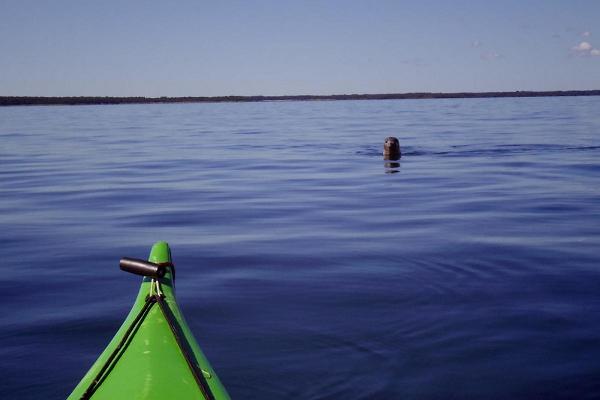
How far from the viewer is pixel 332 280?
26.0 ft

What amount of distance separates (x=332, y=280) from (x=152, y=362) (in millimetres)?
4169

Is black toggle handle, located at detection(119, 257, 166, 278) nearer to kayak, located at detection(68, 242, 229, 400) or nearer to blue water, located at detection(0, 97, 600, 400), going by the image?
kayak, located at detection(68, 242, 229, 400)

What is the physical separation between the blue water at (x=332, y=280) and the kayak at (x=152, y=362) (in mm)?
957

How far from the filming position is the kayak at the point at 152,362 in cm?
370

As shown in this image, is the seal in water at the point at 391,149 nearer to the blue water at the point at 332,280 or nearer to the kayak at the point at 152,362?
the blue water at the point at 332,280

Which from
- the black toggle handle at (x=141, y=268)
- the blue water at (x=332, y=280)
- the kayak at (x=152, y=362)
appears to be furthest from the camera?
the blue water at (x=332, y=280)

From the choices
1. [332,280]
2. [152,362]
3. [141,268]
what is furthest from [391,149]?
[152,362]

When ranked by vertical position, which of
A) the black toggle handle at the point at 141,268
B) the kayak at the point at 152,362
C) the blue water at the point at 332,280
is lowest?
the blue water at the point at 332,280

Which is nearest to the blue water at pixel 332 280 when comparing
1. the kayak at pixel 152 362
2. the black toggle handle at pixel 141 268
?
the kayak at pixel 152 362

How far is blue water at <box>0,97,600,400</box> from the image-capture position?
529 cm

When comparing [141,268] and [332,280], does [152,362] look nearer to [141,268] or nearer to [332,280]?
[141,268]

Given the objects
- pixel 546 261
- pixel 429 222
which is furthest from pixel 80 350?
pixel 429 222

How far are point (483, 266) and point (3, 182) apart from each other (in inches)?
560

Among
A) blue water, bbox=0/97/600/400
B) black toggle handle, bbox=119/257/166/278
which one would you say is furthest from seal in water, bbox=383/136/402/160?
black toggle handle, bbox=119/257/166/278
